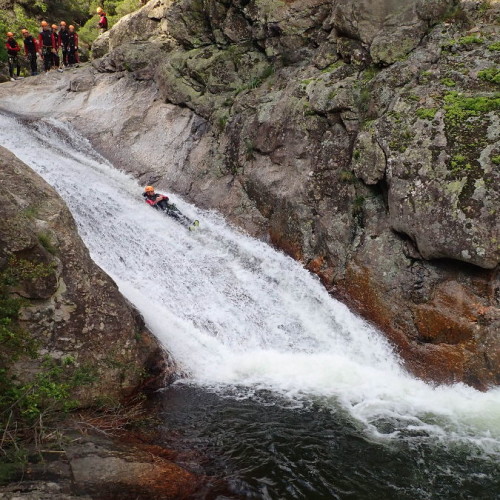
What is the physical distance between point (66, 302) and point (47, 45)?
17.9 metres

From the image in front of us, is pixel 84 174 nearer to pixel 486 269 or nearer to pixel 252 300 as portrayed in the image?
pixel 252 300

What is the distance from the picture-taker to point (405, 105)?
11.3 m

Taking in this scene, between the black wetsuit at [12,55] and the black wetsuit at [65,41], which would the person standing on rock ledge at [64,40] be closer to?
the black wetsuit at [65,41]

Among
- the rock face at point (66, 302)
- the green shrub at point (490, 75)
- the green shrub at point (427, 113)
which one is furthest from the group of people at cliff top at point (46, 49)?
the green shrub at point (490, 75)

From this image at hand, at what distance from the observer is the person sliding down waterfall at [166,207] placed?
13.2 meters

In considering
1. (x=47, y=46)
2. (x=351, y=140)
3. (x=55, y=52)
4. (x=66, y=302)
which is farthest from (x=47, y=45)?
(x=66, y=302)

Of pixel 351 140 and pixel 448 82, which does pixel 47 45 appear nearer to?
pixel 351 140

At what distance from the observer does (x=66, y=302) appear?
24.5ft

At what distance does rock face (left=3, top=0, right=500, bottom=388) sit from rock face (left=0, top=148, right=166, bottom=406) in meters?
5.40

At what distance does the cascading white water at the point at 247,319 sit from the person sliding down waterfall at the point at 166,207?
0.72 feet

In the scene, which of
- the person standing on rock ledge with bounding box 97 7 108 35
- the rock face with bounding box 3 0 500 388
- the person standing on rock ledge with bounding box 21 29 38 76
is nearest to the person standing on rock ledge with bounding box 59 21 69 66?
the person standing on rock ledge with bounding box 21 29 38 76

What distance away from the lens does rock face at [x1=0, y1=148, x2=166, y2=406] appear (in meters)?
7.09

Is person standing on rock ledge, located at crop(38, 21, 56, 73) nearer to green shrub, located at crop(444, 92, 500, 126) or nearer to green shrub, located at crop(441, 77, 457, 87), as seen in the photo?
green shrub, located at crop(441, 77, 457, 87)

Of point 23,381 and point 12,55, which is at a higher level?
point 12,55
